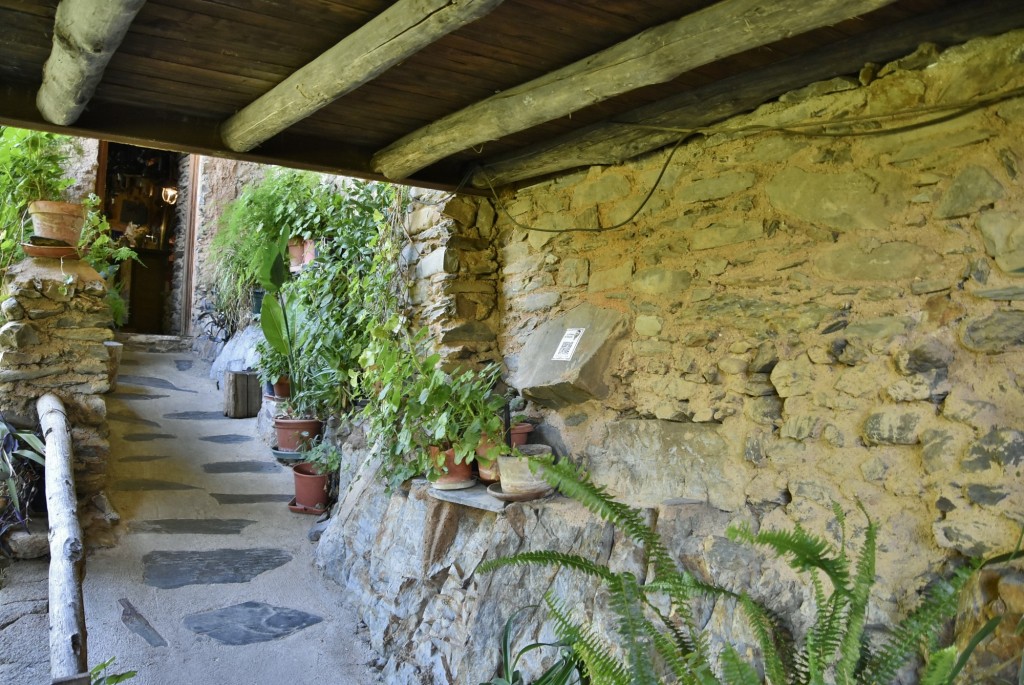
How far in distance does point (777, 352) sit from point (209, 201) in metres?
7.86

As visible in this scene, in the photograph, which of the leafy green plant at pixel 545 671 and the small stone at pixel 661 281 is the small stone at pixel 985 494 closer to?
the small stone at pixel 661 281

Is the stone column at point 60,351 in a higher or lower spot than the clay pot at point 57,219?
lower

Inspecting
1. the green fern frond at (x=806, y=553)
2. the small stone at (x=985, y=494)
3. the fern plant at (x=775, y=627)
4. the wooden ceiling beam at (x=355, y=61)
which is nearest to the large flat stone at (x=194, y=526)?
the wooden ceiling beam at (x=355, y=61)

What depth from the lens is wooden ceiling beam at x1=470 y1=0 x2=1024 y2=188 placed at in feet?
5.77

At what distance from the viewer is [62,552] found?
274 centimetres

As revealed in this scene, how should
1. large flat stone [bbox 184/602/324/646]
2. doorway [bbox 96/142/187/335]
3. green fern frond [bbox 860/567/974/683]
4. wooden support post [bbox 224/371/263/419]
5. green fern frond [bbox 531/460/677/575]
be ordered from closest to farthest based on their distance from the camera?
green fern frond [bbox 860/567/974/683] → green fern frond [bbox 531/460/677/575] → large flat stone [bbox 184/602/324/646] → wooden support post [bbox 224/371/263/419] → doorway [bbox 96/142/187/335]

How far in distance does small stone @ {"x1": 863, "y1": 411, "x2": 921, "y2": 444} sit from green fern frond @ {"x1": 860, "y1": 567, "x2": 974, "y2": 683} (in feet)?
1.13

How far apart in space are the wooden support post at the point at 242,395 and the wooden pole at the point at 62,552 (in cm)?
199

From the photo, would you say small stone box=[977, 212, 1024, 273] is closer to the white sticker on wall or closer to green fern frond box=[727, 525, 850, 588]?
green fern frond box=[727, 525, 850, 588]

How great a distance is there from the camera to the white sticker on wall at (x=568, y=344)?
2.82m

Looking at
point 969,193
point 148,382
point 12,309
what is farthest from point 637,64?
point 148,382

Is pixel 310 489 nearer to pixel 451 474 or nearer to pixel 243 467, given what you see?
pixel 243 467

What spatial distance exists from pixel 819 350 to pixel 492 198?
1.80m

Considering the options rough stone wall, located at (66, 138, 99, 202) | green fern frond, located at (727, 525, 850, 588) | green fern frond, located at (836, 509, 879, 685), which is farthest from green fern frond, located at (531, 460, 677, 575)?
rough stone wall, located at (66, 138, 99, 202)
